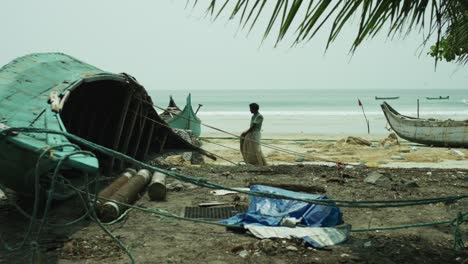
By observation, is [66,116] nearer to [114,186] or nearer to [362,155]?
[114,186]

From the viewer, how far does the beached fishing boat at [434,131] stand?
686 inches

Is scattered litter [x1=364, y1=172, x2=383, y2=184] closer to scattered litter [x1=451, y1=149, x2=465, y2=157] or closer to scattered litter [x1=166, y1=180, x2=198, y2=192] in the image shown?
scattered litter [x1=166, y1=180, x2=198, y2=192]

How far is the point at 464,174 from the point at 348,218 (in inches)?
179

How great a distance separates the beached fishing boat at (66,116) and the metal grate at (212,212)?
1402mm

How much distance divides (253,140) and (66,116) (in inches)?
146

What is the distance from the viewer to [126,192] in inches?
263

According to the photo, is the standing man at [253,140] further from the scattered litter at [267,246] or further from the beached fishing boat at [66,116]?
the scattered litter at [267,246]

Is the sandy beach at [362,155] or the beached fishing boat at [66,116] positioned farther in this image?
the sandy beach at [362,155]

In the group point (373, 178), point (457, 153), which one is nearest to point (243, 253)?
point (373, 178)

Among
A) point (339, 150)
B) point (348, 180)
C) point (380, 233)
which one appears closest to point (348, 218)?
point (380, 233)

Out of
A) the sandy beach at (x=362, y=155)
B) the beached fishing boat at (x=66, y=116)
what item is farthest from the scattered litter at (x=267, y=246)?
the sandy beach at (x=362, y=155)

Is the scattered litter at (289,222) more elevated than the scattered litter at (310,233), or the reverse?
the scattered litter at (289,222)

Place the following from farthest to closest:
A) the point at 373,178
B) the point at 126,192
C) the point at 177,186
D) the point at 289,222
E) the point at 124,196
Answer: the point at 373,178 → the point at 177,186 → the point at 126,192 → the point at 124,196 → the point at 289,222

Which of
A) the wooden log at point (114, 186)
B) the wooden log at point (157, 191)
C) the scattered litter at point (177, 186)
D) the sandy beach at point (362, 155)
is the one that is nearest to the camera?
the wooden log at point (114, 186)
